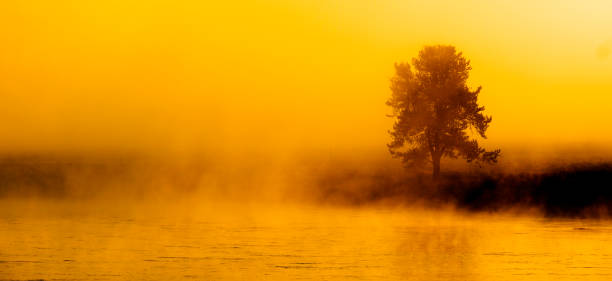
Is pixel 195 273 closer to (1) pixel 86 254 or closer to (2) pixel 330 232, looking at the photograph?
(1) pixel 86 254

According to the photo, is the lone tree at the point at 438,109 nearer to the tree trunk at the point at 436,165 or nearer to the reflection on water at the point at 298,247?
the tree trunk at the point at 436,165

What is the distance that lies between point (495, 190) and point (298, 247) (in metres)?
24.8

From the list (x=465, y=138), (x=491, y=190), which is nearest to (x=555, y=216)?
(x=491, y=190)

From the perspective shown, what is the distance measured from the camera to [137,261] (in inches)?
1068

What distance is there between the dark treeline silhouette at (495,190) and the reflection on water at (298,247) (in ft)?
17.6

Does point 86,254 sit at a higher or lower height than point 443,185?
lower

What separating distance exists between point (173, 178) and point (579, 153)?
2919 centimetres

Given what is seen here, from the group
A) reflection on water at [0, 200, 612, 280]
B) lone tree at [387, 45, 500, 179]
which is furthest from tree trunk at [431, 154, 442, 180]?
reflection on water at [0, 200, 612, 280]

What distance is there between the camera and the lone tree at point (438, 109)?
2286 inches

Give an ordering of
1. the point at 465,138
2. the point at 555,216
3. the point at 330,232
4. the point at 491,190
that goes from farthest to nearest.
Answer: the point at 465,138 → the point at 491,190 → the point at 555,216 → the point at 330,232

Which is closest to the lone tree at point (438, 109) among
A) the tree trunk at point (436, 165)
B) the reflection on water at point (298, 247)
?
the tree trunk at point (436, 165)

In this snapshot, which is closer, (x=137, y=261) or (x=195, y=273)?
(x=195, y=273)

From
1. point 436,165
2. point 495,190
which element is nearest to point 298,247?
point 495,190

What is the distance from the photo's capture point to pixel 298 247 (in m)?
30.7
